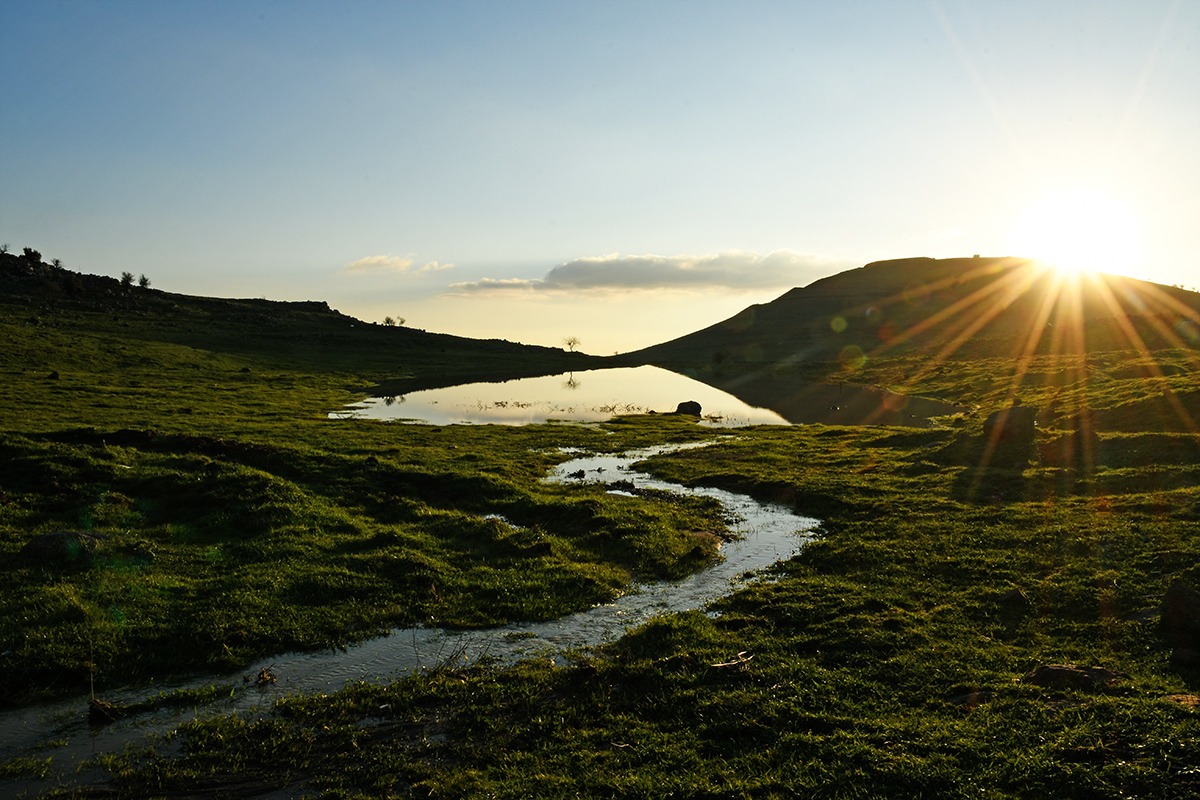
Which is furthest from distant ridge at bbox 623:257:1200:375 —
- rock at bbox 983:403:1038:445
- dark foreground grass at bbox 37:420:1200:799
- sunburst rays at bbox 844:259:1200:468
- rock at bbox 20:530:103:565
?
rock at bbox 20:530:103:565

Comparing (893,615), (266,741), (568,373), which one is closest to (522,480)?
(893,615)

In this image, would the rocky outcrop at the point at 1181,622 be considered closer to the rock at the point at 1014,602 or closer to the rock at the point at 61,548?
the rock at the point at 1014,602

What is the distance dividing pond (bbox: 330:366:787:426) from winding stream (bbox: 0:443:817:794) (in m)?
47.0

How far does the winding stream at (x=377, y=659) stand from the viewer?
44.7 ft

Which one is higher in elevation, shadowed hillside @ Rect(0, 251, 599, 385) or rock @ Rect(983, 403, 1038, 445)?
shadowed hillside @ Rect(0, 251, 599, 385)

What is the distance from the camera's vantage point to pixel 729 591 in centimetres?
2280

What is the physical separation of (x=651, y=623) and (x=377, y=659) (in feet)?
22.5

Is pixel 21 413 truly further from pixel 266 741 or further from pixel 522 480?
pixel 266 741

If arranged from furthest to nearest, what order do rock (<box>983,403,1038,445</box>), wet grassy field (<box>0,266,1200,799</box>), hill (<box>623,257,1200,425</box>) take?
hill (<box>623,257,1200,425</box>) < rock (<box>983,403,1038,445</box>) < wet grassy field (<box>0,266,1200,799</box>)

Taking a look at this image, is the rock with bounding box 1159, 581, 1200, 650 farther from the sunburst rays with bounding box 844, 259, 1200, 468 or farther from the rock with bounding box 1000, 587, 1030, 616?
the sunburst rays with bounding box 844, 259, 1200, 468

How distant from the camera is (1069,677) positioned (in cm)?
1477

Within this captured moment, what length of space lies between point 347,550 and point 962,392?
84297 mm

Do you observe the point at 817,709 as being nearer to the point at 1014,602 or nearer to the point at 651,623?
the point at 651,623

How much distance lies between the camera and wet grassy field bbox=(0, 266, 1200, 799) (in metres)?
12.5
